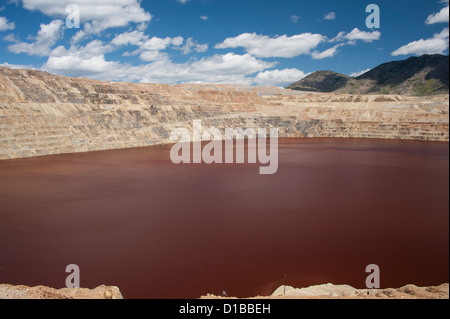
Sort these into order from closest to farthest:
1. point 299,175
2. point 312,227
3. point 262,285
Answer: point 262,285, point 312,227, point 299,175

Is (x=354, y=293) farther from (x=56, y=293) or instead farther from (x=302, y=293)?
(x=56, y=293)

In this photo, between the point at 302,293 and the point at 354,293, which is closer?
the point at 354,293

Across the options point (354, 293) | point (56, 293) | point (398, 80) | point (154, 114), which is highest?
point (398, 80)

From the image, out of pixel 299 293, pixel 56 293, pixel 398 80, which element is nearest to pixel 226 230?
pixel 299 293

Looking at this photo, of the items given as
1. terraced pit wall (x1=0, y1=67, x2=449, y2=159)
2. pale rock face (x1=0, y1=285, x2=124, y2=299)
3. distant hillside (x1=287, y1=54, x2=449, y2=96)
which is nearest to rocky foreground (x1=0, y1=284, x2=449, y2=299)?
pale rock face (x1=0, y1=285, x2=124, y2=299)

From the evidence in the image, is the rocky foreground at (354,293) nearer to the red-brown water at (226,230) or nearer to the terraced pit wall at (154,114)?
the red-brown water at (226,230)
